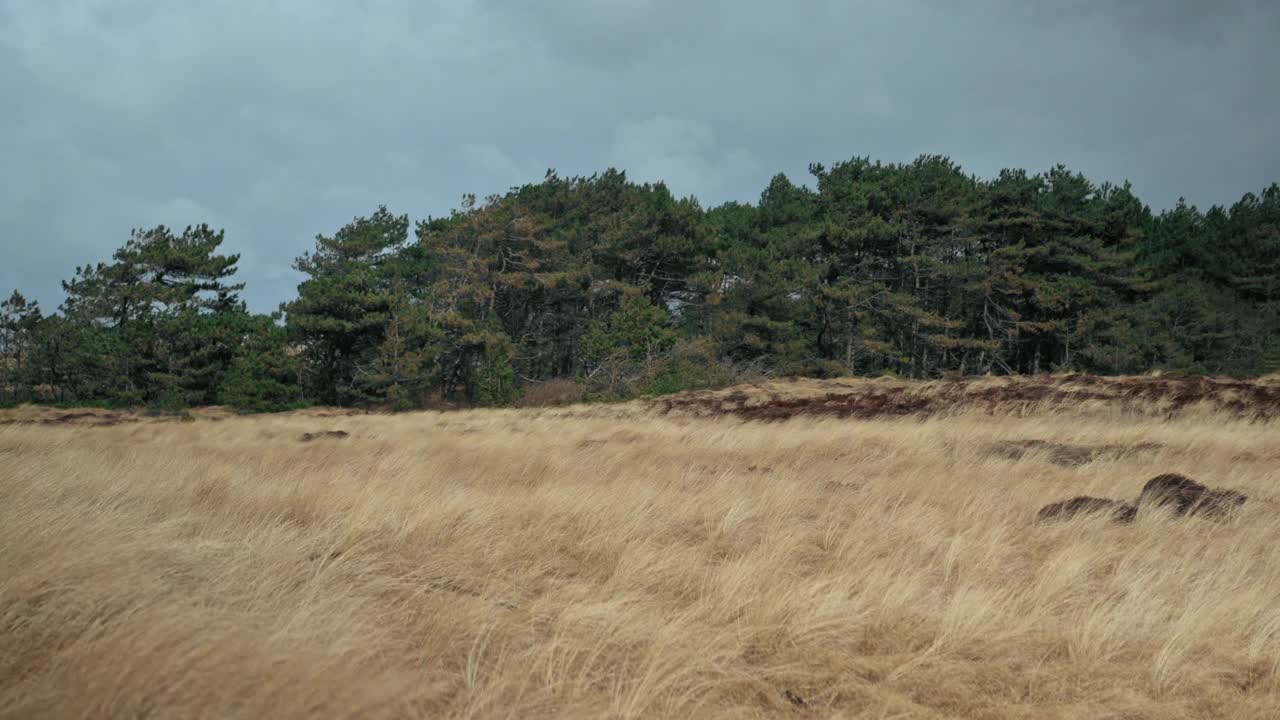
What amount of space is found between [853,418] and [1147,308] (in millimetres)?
29825

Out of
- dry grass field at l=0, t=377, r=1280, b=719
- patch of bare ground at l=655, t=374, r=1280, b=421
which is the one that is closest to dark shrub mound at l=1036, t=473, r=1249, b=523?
dry grass field at l=0, t=377, r=1280, b=719

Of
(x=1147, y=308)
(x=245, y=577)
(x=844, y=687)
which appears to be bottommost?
(x=844, y=687)

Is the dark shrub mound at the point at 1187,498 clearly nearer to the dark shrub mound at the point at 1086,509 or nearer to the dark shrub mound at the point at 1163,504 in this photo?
the dark shrub mound at the point at 1163,504

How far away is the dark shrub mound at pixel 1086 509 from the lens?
5.29 m

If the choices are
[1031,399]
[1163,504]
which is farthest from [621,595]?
[1031,399]

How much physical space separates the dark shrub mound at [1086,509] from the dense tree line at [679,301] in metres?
23.8

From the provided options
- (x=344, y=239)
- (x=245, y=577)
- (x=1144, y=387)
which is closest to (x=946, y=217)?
(x=1144, y=387)

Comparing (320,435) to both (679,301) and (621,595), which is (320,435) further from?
(679,301)

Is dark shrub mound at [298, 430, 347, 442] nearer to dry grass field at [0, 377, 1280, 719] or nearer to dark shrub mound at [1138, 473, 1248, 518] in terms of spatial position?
dry grass field at [0, 377, 1280, 719]

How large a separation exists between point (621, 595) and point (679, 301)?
42.3m

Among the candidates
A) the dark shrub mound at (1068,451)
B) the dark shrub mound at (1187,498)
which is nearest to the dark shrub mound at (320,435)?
the dark shrub mound at (1068,451)

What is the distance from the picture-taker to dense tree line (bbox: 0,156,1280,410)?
33250 mm

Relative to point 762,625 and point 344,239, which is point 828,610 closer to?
point 762,625

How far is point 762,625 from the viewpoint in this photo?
306cm
